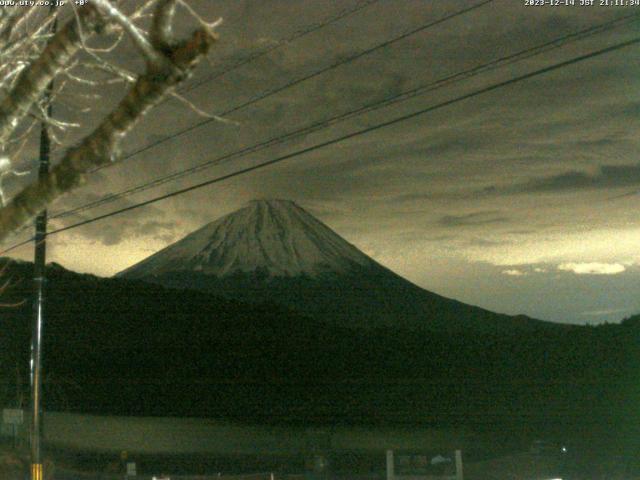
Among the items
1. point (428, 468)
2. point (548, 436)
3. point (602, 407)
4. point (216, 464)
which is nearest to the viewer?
point (428, 468)

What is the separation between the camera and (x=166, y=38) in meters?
A: 4.06

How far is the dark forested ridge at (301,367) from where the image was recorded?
7162 cm

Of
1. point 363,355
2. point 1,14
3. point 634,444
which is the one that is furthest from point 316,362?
point 1,14

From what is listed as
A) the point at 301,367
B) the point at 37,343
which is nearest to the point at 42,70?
the point at 37,343

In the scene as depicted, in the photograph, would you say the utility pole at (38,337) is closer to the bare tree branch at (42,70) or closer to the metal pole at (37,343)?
the metal pole at (37,343)

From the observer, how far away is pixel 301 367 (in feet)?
345

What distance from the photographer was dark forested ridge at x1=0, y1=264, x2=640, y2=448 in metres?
71.6

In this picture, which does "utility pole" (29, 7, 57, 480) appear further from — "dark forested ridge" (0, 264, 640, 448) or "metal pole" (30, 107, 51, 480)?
"dark forested ridge" (0, 264, 640, 448)

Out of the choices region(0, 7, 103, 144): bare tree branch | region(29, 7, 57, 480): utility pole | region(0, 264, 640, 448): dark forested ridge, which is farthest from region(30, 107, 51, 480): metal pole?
region(0, 264, 640, 448): dark forested ridge

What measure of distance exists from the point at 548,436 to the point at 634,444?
11.8 m

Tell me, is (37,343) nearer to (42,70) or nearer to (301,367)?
(42,70)

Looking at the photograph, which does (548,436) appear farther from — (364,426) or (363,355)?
(363,355)

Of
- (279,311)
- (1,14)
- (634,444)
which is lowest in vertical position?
(634,444)

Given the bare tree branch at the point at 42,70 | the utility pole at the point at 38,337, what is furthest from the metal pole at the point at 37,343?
the bare tree branch at the point at 42,70
